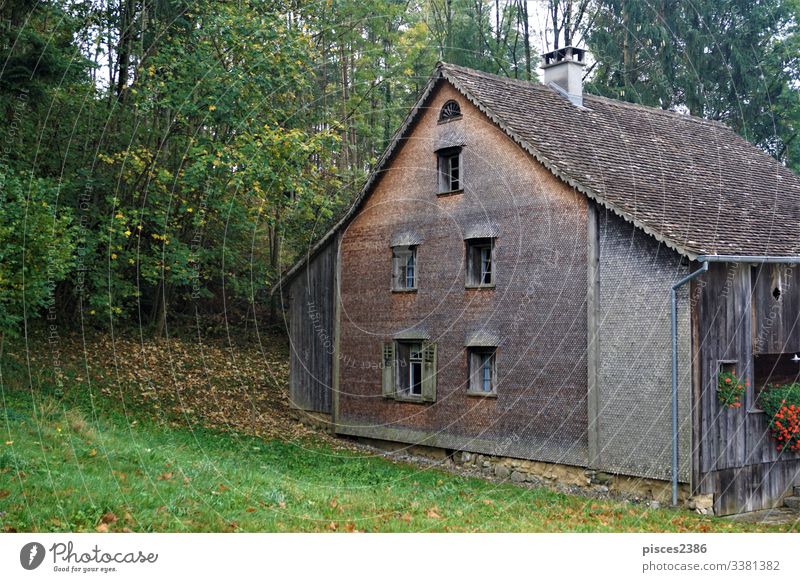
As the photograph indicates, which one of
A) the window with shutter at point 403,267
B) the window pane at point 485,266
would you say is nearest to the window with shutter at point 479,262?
the window pane at point 485,266

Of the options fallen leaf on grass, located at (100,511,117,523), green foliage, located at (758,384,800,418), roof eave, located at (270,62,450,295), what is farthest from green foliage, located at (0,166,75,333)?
green foliage, located at (758,384,800,418)

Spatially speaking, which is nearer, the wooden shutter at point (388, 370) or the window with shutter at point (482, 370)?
the window with shutter at point (482, 370)

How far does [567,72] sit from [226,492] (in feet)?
55.5

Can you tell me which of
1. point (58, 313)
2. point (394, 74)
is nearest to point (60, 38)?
point (58, 313)

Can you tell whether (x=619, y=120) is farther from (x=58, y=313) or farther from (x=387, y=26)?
(x=58, y=313)

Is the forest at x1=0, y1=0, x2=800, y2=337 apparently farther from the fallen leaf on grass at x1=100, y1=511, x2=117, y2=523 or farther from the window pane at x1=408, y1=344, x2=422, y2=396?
the fallen leaf on grass at x1=100, y1=511, x2=117, y2=523

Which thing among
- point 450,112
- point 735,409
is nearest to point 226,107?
point 450,112

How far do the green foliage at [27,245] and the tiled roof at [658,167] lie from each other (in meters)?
11.0

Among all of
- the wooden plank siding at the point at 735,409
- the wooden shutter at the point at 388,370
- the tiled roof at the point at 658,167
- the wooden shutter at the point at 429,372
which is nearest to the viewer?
the wooden plank siding at the point at 735,409

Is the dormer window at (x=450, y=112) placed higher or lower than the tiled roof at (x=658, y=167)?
higher

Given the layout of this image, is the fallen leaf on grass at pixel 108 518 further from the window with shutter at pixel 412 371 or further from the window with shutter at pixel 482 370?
the window with shutter at pixel 412 371

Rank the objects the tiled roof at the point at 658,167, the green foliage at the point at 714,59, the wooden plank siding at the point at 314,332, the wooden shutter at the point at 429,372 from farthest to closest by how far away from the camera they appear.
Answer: the green foliage at the point at 714,59
the wooden plank siding at the point at 314,332
the wooden shutter at the point at 429,372
the tiled roof at the point at 658,167

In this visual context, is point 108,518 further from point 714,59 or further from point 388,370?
point 714,59

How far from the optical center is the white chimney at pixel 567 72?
25625 mm
